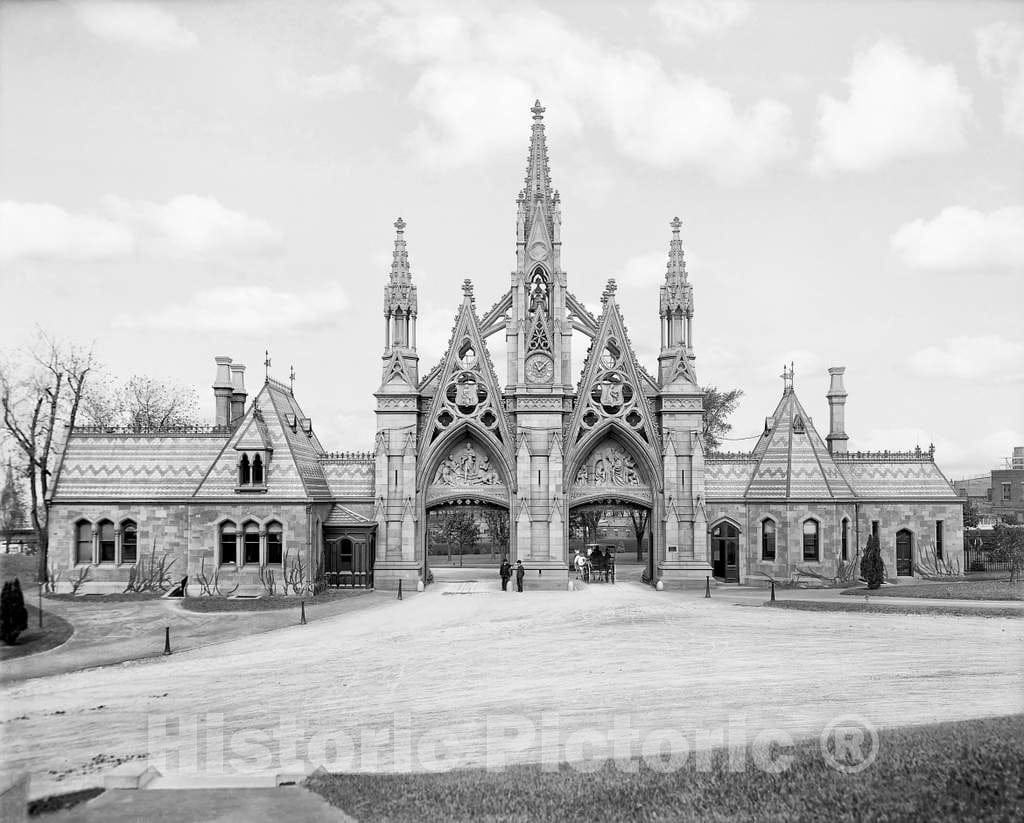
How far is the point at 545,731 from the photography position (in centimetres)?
1500

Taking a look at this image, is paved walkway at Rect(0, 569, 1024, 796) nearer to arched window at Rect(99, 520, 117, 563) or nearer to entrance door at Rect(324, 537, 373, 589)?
entrance door at Rect(324, 537, 373, 589)

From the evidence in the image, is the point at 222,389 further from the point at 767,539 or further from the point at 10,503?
the point at 767,539

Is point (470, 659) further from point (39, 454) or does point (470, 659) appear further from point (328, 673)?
point (39, 454)

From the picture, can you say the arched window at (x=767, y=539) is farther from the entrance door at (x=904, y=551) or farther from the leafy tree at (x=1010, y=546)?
the leafy tree at (x=1010, y=546)

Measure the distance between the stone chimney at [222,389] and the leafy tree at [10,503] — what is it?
1157 cm

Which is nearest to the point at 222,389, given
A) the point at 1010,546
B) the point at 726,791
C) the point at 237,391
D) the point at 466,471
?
the point at 237,391

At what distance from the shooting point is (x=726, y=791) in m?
11.3

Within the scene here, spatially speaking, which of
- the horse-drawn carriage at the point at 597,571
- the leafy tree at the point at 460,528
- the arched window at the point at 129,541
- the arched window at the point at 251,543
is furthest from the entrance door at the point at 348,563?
the leafy tree at the point at 460,528

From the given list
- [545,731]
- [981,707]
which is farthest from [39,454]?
[981,707]

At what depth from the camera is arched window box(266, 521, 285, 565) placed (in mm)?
38188

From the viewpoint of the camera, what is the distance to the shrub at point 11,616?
2314 cm

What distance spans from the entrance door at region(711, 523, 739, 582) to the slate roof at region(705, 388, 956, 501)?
6.04 feet

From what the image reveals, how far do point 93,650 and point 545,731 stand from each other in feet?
50.6

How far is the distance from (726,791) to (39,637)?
22.0m
